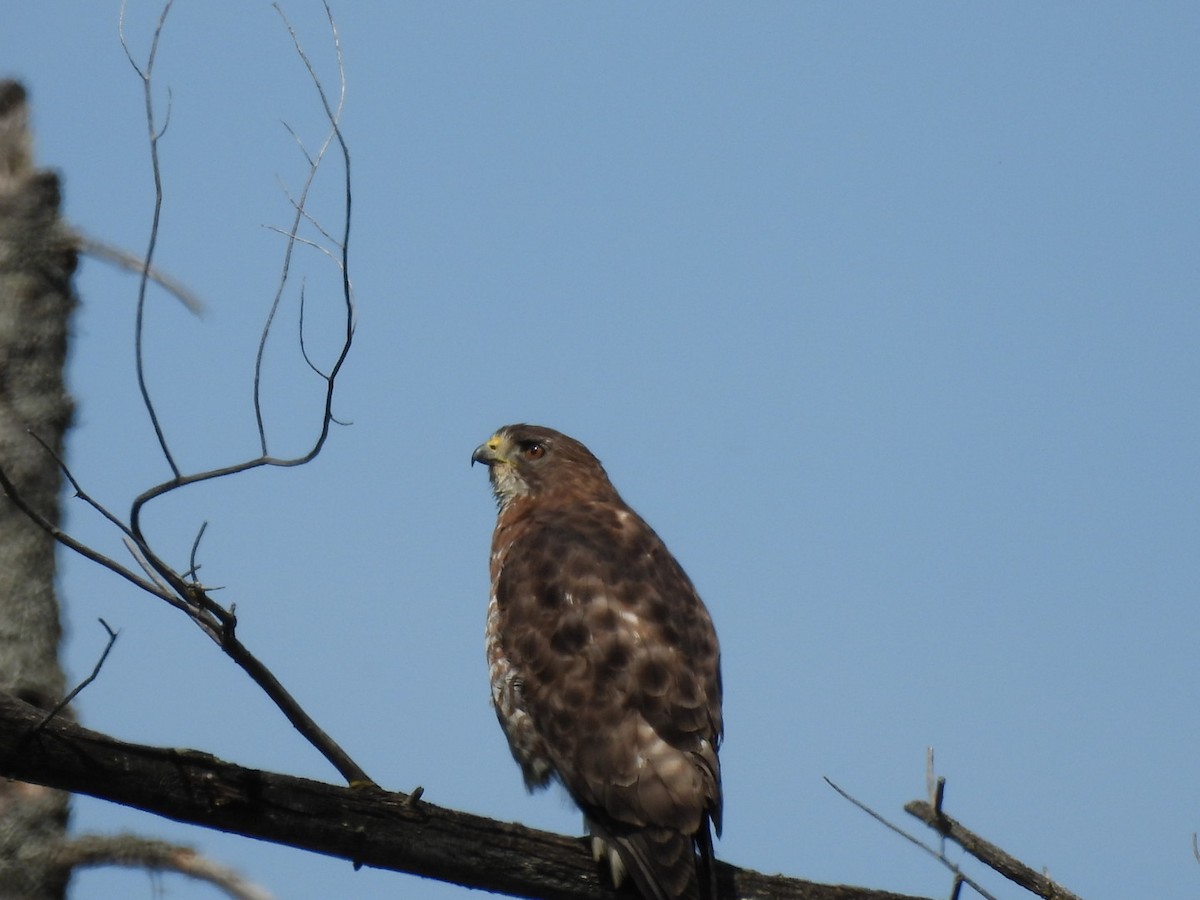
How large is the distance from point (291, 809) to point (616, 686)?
1.64 metres

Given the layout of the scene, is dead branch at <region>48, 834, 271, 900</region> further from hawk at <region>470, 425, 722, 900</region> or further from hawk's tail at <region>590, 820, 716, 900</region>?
hawk's tail at <region>590, 820, 716, 900</region>

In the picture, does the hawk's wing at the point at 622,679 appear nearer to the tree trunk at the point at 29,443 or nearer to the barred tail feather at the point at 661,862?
the barred tail feather at the point at 661,862

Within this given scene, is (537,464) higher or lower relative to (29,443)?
lower

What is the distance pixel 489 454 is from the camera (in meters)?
7.04

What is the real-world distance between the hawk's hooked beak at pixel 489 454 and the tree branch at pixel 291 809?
302 centimetres

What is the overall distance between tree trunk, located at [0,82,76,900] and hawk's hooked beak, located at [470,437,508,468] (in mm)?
2054

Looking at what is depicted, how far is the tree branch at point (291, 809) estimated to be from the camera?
11.3ft

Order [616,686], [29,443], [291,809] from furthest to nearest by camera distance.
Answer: [29,443] < [616,686] < [291,809]

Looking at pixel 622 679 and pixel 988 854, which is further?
pixel 622 679

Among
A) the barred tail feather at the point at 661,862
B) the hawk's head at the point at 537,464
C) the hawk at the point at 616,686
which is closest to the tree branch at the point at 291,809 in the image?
the barred tail feather at the point at 661,862

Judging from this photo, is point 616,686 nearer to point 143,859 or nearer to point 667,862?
point 667,862

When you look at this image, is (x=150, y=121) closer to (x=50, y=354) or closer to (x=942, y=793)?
(x=942, y=793)

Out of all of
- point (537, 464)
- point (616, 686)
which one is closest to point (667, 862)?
point (616, 686)

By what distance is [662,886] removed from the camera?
4.46m
